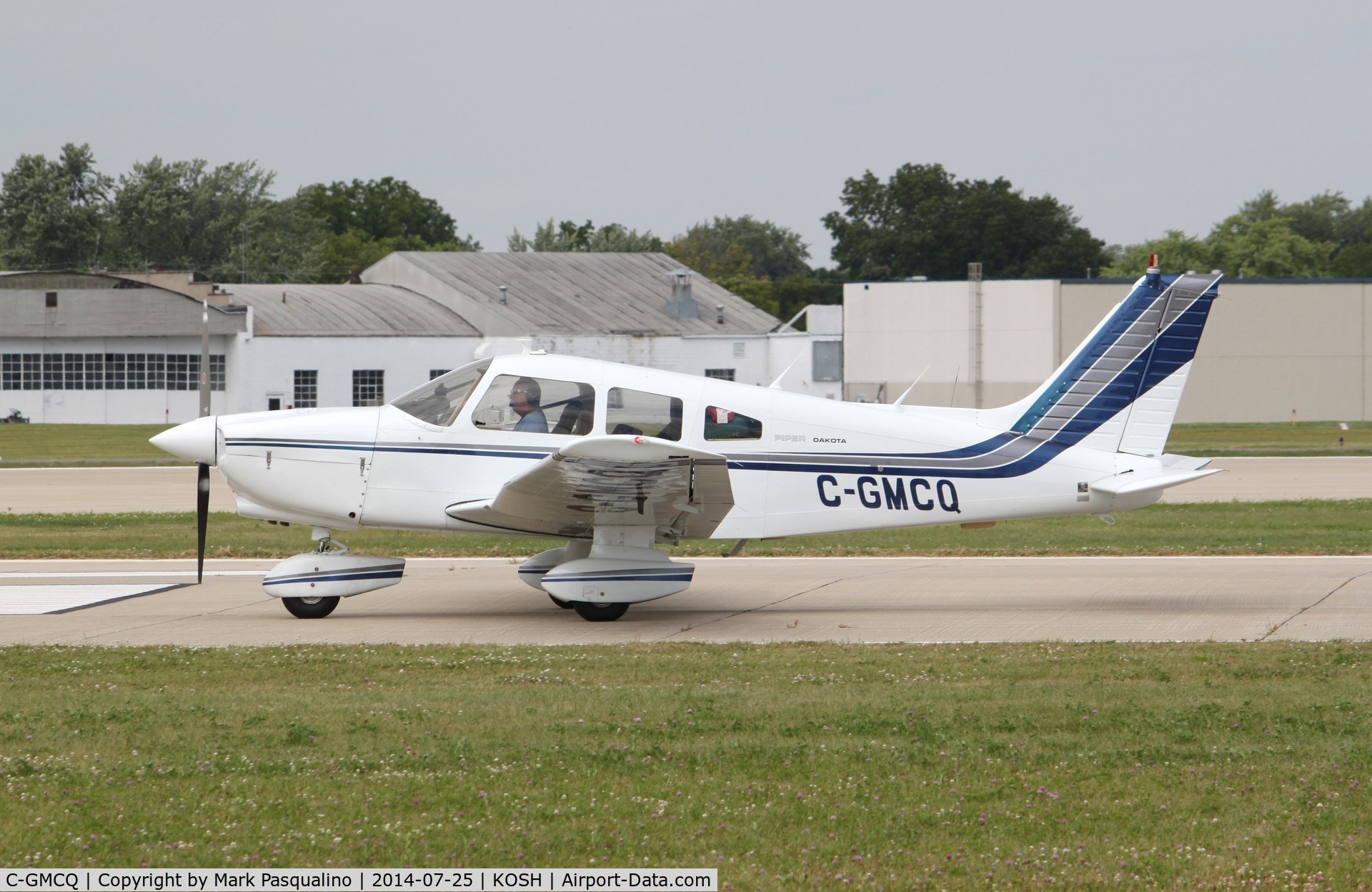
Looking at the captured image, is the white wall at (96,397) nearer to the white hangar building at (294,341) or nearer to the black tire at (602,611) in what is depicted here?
the white hangar building at (294,341)

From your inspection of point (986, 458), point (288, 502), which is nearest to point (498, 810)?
point (288, 502)

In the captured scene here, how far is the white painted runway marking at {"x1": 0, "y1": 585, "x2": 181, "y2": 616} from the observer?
1233cm

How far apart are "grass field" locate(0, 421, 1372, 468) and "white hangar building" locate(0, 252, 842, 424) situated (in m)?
2.15

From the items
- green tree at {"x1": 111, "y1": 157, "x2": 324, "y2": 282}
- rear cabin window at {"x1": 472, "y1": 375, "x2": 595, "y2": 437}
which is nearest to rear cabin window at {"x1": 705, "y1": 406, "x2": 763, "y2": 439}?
rear cabin window at {"x1": 472, "y1": 375, "x2": 595, "y2": 437}

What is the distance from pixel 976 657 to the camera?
9578 millimetres

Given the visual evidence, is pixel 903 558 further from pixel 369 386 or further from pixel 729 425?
pixel 369 386

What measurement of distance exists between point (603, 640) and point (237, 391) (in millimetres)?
43699

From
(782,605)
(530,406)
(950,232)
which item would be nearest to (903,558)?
(782,605)

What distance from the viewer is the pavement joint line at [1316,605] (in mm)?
10789

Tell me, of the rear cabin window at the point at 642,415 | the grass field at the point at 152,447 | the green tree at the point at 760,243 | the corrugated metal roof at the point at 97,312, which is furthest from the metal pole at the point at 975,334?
the green tree at the point at 760,243

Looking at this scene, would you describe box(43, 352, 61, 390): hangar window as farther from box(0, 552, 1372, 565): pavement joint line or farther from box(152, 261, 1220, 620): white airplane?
box(152, 261, 1220, 620): white airplane

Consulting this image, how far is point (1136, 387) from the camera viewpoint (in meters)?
12.3

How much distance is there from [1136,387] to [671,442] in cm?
444

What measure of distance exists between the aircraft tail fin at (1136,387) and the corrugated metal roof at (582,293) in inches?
1762
